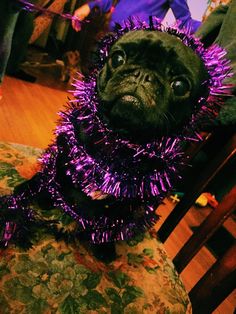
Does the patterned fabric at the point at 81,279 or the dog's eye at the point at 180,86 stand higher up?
the dog's eye at the point at 180,86

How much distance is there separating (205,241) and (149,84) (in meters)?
0.43

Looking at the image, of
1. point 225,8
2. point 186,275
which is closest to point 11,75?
point 225,8

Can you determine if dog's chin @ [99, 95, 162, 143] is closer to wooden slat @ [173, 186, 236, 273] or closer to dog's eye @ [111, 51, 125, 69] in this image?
dog's eye @ [111, 51, 125, 69]

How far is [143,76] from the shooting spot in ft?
1.56

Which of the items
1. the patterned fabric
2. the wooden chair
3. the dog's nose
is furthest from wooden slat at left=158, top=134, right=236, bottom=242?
the dog's nose

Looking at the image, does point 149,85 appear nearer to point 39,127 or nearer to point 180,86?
point 180,86

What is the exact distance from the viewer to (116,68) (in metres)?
0.51

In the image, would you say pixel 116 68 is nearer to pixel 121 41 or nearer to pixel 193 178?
pixel 121 41

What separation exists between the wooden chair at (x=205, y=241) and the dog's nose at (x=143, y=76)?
33cm

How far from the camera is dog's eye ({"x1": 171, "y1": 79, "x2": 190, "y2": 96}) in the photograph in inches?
19.5

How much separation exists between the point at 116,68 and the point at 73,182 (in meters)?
0.26

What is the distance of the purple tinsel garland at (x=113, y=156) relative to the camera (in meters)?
0.53

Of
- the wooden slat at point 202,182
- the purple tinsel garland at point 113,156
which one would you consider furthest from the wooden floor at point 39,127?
the purple tinsel garland at point 113,156

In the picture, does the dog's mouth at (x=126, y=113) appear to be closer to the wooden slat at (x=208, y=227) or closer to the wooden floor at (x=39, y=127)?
the wooden slat at (x=208, y=227)
